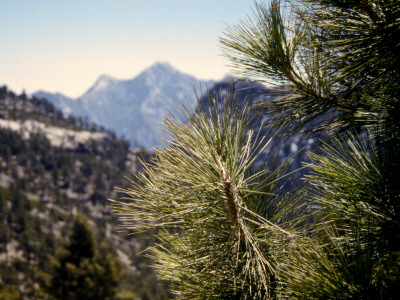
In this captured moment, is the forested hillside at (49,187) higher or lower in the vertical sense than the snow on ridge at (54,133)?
lower

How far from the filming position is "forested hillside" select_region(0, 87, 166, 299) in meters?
90.8

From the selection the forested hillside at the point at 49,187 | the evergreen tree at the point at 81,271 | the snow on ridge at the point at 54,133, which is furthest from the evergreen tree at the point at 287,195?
the snow on ridge at the point at 54,133

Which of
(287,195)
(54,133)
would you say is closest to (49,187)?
(54,133)

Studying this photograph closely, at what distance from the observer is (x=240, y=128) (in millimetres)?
1961

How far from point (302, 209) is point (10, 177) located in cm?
15881

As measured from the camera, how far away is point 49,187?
142 m

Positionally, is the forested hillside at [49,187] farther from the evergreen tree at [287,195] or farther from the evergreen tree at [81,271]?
the evergreen tree at [287,195]

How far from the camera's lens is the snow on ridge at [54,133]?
160 meters

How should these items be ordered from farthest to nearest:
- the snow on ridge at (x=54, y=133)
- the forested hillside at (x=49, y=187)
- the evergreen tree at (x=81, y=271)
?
1. the snow on ridge at (x=54, y=133)
2. the forested hillside at (x=49, y=187)
3. the evergreen tree at (x=81, y=271)

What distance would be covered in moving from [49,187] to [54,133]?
3931 cm

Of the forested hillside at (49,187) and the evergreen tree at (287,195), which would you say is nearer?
the evergreen tree at (287,195)

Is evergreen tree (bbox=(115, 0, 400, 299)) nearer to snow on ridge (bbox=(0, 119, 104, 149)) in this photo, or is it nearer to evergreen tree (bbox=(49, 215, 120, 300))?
evergreen tree (bbox=(49, 215, 120, 300))

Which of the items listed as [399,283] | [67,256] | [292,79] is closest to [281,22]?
[292,79]

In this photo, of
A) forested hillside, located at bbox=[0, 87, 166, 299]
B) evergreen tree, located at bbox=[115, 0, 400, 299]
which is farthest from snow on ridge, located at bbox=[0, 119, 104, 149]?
evergreen tree, located at bbox=[115, 0, 400, 299]
